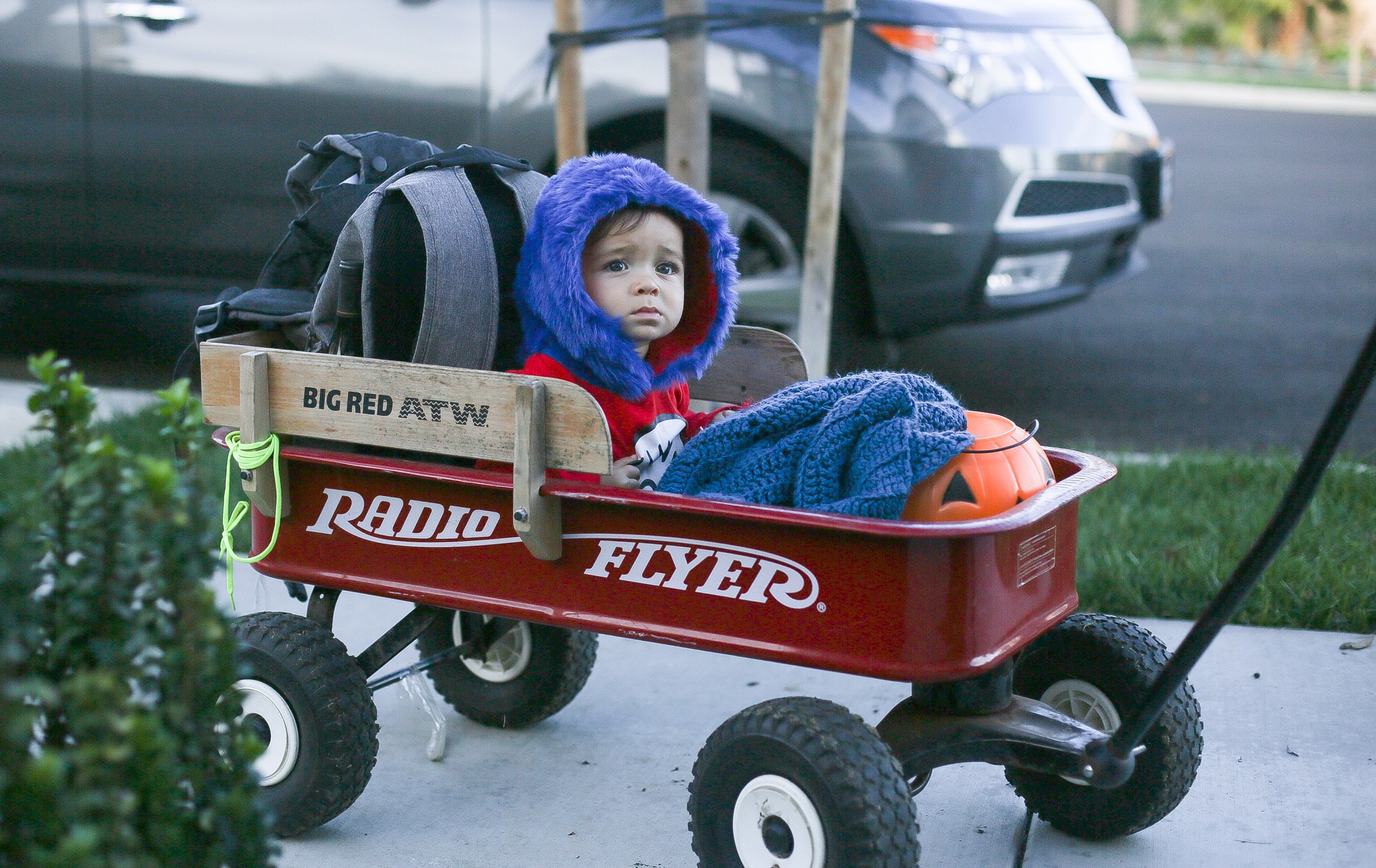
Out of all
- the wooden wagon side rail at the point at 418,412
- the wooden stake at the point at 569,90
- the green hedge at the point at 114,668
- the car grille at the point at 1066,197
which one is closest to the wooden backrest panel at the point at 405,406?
the wooden wagon side rail at the point at 418,412

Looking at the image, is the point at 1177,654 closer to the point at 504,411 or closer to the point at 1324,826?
the point at 1324,826

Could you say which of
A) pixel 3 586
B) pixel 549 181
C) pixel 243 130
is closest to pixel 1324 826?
pixel 549 181

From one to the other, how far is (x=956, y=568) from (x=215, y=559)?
0.99 metres

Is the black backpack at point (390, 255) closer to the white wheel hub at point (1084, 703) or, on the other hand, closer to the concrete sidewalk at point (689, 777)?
the concrete sidewalk at point (689, 777)

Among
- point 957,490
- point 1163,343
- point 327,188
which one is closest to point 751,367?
point 957,490

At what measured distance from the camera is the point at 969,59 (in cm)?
464

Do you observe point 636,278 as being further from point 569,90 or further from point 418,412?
point 569,90

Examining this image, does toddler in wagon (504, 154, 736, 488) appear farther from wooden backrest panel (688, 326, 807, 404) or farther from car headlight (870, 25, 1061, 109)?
car headlight (870, 25, 1061, 109)

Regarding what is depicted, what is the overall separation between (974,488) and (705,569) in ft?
1.40

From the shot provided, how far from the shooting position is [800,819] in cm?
206

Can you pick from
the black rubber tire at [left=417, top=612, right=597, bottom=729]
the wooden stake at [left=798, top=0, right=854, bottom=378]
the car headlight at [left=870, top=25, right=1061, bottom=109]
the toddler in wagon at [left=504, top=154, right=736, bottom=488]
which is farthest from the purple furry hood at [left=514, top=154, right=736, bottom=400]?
the car headlight at [left=870, top=25, right=1061, bottom=109]

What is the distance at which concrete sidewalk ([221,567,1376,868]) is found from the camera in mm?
2445

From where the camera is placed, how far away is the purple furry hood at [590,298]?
235 cm

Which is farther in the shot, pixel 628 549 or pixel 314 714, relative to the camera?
pixel 314 714
